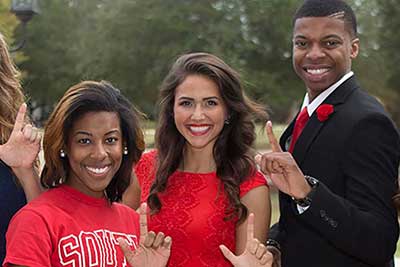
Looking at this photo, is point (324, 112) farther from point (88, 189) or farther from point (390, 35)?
point (390, 35)

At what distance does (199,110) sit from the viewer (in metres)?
3.20

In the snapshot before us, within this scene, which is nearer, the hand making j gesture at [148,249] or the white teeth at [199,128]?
the hand making j gesture at [148,249]

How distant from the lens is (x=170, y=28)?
19250mm

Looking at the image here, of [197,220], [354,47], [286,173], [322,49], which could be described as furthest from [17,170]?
[354,47]

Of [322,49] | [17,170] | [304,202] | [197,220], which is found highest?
[322,49]

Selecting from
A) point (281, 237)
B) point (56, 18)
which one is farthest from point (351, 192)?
point (56, 18)

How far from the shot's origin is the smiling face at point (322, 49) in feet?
10.1

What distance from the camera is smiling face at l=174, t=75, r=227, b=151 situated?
321 centimetres

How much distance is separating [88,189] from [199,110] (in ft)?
2.20

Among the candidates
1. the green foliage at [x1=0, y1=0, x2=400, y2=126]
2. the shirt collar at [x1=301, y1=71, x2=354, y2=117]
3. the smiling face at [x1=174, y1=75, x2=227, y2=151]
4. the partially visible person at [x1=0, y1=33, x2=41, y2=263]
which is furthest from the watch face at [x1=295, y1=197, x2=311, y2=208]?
the green foliage at [x1=0, y1=0, x2=400, y2=126]

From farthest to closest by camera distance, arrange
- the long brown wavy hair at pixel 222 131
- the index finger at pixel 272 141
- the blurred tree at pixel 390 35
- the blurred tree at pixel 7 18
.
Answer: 1. the blurred tree at pixel 7 18
2. the blurred tree at pixel 390 35
3. the long brown wavy hair at pixel 222 131
4. the index finger at pixel 272 141

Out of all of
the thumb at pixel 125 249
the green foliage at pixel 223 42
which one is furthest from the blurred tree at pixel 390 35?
the thumb at pixel 125 249

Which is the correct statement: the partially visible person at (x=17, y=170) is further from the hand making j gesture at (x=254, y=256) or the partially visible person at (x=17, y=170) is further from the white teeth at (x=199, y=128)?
the hand making j gesture at (x=254, y=256)

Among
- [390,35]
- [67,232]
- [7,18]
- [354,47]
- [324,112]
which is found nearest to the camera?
[67,232]
